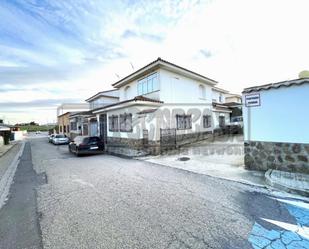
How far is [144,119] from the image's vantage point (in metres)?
14.5

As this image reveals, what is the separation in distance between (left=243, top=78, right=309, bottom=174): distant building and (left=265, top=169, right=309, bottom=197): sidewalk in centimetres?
36

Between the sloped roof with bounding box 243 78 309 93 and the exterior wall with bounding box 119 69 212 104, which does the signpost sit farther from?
the exterior wall with bounding box 119 69 212 104

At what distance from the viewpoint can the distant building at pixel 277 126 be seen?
6.62 m

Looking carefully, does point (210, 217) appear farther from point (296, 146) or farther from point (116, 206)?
point (296, 146)

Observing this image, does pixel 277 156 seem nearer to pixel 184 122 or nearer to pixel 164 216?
pixel 164 216

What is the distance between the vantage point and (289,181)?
6.02m

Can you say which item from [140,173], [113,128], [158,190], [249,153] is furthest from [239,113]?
[158,190]

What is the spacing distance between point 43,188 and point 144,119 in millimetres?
8526

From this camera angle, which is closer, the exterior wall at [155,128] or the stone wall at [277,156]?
the stone wall at [277,156]

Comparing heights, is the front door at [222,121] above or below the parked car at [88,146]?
above

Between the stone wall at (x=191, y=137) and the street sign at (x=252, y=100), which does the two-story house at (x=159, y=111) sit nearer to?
the stone wall at (x=191, y=137)

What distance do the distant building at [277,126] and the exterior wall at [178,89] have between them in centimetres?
865

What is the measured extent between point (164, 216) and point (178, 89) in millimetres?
14057

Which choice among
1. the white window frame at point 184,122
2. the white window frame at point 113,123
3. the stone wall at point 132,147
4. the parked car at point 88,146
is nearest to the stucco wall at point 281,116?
the stone wall at point 132,147
